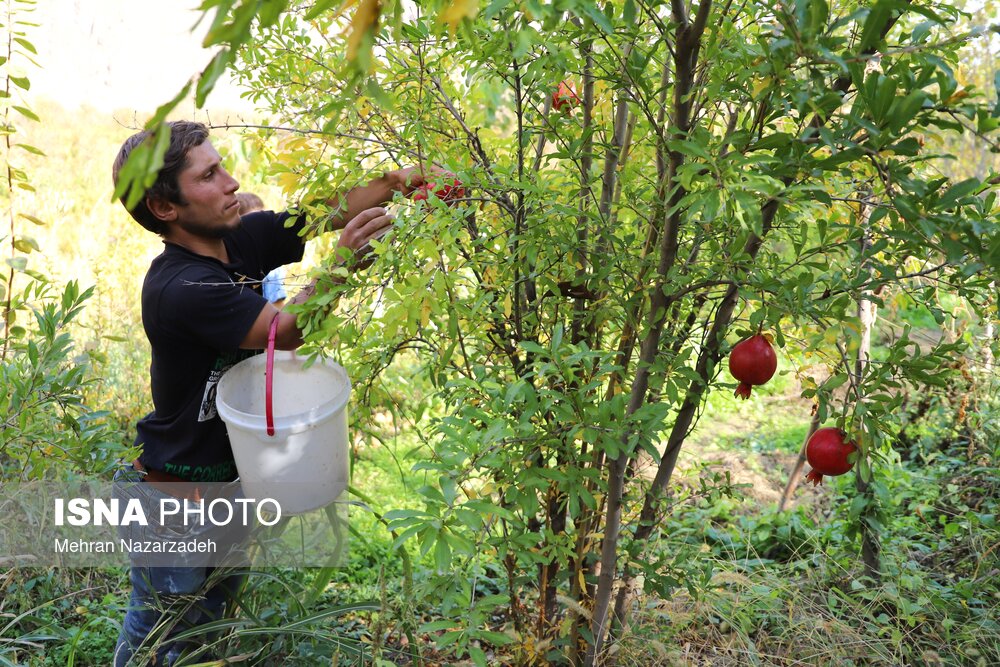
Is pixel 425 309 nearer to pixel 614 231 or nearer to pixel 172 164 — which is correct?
pixel 614 231

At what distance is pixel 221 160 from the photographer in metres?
2.17

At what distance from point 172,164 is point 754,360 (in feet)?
4.80

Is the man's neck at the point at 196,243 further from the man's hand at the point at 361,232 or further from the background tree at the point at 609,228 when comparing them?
the man's hand at the point at 361,232

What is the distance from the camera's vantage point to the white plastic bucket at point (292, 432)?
1.81m

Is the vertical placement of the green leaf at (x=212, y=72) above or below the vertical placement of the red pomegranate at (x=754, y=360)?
above

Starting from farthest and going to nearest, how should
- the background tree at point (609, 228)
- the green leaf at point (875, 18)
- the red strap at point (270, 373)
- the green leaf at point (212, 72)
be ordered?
the red strap at point (270, 373), the background tree at point (609, 228), the green leaf at point (875, 18), the green leaf at point (212, 72)

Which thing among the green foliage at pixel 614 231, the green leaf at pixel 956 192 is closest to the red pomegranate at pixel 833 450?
the green foliage at pixel 614 231

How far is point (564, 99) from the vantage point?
187 centimetres

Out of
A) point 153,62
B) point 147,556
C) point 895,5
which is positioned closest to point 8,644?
point 147,556

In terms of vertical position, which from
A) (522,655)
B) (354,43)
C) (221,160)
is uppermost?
(354,43)

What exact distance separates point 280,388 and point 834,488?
2448 mm

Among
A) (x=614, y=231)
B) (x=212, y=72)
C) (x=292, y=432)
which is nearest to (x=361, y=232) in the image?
(x=292, y=432)

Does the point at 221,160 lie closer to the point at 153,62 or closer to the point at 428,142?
the point at 428,142

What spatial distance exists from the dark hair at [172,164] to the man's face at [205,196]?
0.01 m
